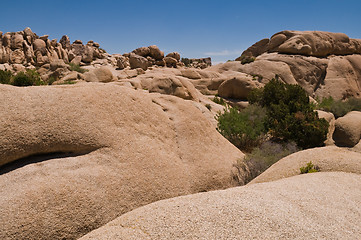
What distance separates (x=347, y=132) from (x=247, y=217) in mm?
14912

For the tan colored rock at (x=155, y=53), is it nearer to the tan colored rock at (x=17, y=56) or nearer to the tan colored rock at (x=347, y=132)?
the tan colored rock at (x=17, y=56)

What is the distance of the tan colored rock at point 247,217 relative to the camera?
3.47 metres

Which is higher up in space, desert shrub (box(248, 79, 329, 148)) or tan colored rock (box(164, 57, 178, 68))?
tan colored rock (box(164, 57, 178, 68))

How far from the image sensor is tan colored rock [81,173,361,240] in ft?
11.4

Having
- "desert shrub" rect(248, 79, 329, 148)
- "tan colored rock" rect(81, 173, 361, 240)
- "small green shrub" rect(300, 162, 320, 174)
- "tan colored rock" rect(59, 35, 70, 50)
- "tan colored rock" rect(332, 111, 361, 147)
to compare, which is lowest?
"tan colored rock" rect(332, 111, 361, 147)

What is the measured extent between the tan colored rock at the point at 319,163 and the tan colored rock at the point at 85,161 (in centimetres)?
134

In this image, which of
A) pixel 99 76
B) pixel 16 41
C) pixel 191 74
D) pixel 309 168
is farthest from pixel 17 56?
pixel 309 168

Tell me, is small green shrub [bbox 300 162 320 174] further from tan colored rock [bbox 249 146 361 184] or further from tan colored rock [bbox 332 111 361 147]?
tan colored rock [bbox 332 111 361 147]

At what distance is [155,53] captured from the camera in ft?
155

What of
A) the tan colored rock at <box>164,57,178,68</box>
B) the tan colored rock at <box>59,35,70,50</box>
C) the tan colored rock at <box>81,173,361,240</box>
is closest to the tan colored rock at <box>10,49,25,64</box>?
the tan colored rock at <box>59,35,70,50</box>

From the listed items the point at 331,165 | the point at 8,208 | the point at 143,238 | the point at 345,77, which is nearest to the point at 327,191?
the point at 331,165

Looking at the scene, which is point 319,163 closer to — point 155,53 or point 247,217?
point 247,217

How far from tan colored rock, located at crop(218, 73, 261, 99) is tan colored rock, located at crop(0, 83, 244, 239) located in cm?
1791

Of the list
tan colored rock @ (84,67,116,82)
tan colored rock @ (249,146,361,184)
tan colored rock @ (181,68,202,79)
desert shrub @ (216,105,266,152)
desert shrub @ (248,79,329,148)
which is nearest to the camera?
tan colored rock @ (249,146,361,184)
